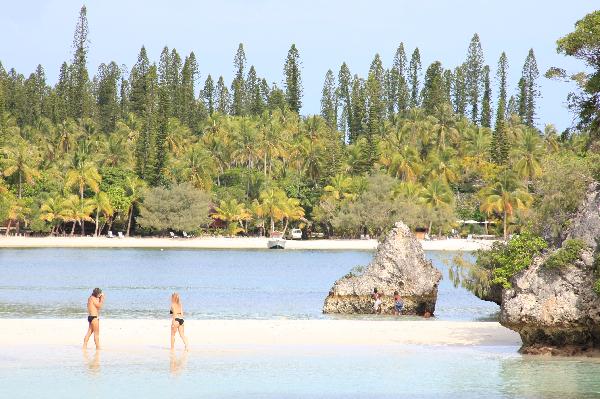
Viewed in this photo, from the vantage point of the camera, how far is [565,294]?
19719 millimetres

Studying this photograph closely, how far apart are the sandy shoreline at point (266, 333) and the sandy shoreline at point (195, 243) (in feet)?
201

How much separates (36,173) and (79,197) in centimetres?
534

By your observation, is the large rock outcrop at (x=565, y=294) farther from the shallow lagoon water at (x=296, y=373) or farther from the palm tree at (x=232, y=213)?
the palm tree at (x=232, y=213)

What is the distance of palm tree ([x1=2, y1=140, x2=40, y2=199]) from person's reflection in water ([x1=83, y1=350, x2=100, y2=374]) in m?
73.4

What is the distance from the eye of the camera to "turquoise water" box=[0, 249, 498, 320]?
3616cm

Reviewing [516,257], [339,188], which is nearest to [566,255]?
[516,257]

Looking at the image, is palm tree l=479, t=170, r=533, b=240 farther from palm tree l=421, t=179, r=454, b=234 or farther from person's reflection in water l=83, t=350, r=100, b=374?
person's reflection in water l=83, t=350, r=100, b=374

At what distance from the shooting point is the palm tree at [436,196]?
95.5 meters

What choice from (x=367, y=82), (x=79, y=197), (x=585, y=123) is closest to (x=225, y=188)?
(x=79, y=197)

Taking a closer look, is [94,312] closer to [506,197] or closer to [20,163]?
[506,197]

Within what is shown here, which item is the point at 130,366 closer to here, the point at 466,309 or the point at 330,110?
the point at 466,309

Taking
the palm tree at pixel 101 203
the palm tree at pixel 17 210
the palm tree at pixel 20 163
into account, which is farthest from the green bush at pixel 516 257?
the palm tree at pixel 20 163

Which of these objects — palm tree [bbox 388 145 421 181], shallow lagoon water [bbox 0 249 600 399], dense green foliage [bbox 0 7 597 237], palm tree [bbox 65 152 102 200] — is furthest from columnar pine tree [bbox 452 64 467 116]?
shallow lagoon water [bbox 0 249 600 399]

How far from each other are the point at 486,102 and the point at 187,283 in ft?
262
